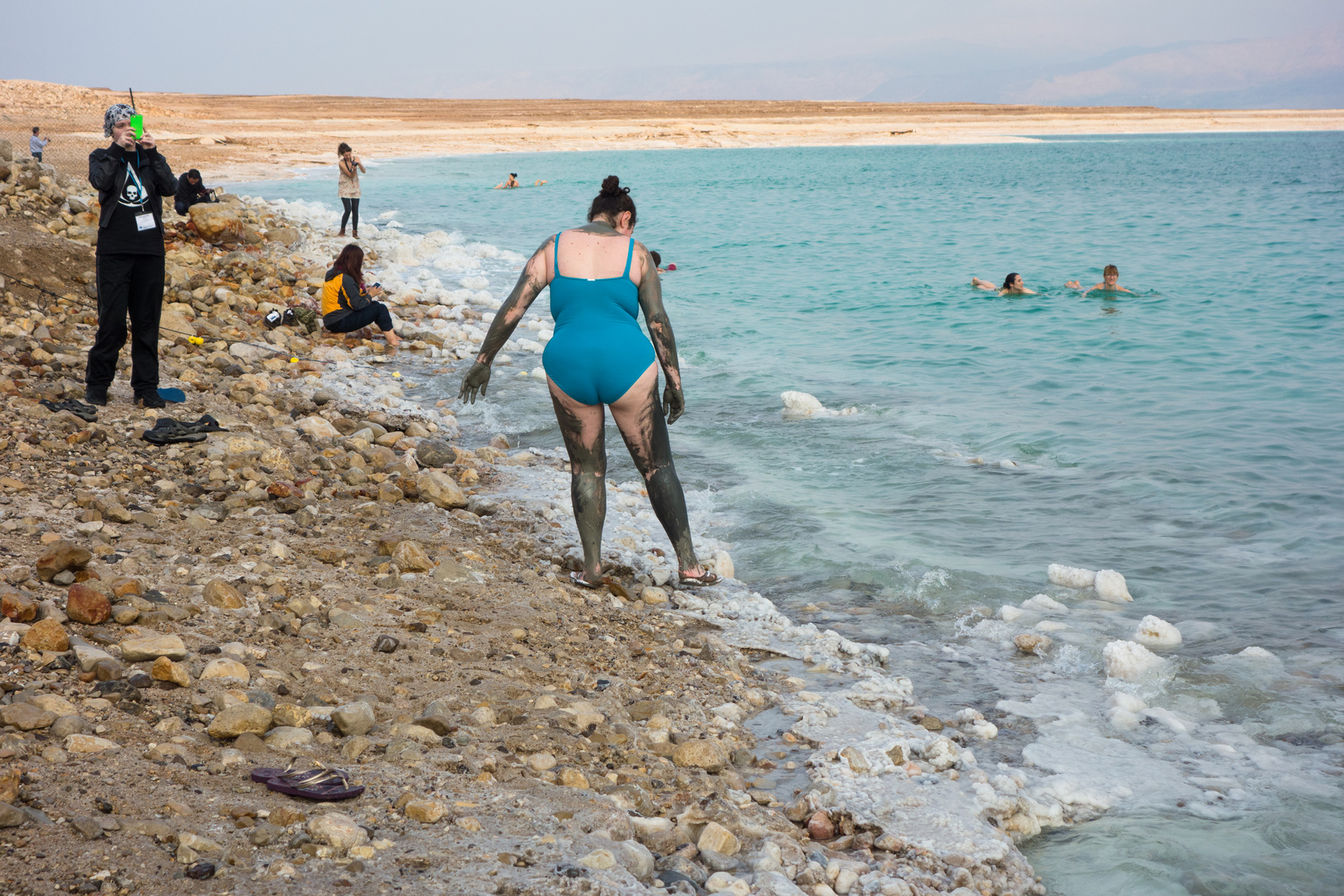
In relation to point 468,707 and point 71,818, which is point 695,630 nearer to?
point 468,707

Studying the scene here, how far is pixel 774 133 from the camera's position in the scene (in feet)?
269

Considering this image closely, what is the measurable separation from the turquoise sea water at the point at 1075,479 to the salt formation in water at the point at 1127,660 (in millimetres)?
115

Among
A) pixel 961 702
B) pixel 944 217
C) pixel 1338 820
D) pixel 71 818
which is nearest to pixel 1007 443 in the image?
pixel 961 702

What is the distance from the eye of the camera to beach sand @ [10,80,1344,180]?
157 feet

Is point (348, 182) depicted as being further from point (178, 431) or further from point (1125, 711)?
point (1125, 711)

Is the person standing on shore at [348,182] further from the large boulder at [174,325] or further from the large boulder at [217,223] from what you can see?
the large boulder at [174,325]

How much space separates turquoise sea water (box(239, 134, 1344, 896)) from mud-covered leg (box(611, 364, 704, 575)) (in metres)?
0.63

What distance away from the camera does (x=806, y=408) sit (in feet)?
30.6

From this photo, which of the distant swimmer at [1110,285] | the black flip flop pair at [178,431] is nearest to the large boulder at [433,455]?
the black flip flop pair at [178,431]

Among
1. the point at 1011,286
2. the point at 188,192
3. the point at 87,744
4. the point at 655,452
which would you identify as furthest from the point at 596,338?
the point at 1011,286

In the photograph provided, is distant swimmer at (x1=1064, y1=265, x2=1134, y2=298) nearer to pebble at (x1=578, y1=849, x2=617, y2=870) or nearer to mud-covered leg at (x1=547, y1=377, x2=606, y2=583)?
mud-covered leg at (x1=547, y1=377, x2=606, y2=583)

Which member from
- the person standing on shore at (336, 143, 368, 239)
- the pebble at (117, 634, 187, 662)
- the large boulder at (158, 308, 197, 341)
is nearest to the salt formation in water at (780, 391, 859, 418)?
the large boulder at (158, 308, 197, 341)

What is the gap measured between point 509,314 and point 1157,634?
3.63 metres

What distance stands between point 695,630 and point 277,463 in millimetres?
2835
